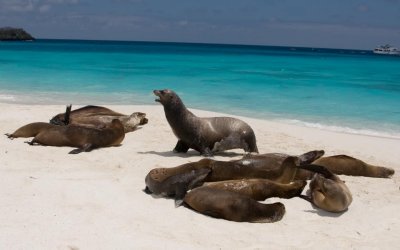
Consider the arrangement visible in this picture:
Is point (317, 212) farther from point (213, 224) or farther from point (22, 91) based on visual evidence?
point (22, 91)

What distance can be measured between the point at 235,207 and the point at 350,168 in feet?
9.47

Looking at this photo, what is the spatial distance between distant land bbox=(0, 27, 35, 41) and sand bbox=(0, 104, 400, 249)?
123908 mm

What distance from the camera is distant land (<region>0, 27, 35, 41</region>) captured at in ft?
401

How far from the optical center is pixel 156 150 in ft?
28.0

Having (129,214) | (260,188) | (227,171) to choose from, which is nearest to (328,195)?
(260,188)

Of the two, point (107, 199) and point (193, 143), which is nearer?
point (107, 199)

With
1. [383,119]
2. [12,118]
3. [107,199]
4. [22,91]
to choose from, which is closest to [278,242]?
[107,199]

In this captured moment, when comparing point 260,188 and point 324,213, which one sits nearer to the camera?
point 324,213

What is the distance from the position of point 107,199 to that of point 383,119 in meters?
12.5

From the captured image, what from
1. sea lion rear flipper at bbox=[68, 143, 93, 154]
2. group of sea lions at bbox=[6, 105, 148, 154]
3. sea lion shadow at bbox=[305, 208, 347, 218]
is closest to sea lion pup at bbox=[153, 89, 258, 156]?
group of sea lions at bbox=[6, 105, 148, 154]

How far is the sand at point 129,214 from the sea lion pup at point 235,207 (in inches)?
3.6

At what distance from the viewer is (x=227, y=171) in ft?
20.1

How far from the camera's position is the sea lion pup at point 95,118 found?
32.1ft

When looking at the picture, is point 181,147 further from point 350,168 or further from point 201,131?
point 350,168
